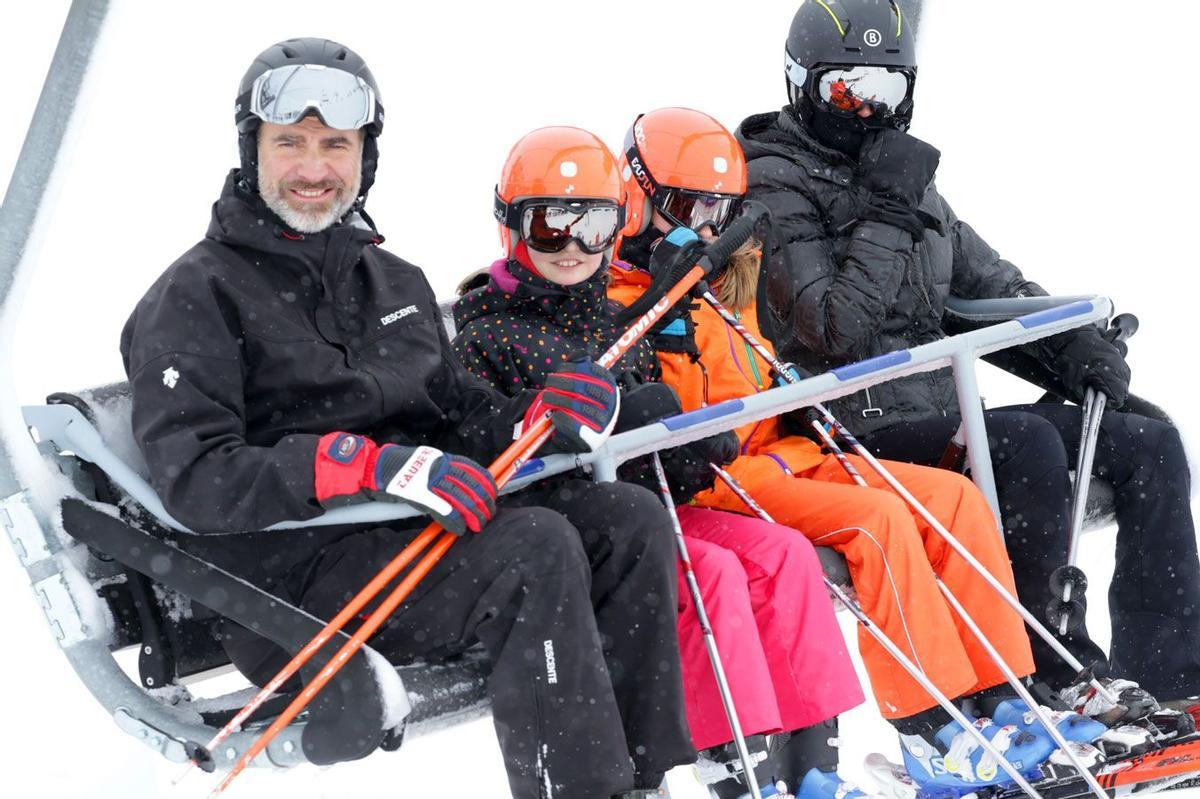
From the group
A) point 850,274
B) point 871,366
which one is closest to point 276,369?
point 871,366

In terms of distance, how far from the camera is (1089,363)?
504 cm

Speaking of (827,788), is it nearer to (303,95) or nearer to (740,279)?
(740,279)

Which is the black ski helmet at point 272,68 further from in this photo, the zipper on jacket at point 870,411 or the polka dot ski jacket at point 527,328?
the zipper on jacket at point 870,411

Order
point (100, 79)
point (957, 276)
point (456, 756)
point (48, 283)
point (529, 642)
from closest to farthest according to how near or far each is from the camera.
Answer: point (100, 79), point (529, 642), point (957, 276), point (456, 756), point (48, 283)

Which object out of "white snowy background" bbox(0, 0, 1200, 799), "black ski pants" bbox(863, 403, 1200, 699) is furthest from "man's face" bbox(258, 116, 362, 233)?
"white snowy background" bbox(0, 0, 1200, 799)

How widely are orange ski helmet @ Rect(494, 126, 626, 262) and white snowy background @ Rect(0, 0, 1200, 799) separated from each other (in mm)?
3008

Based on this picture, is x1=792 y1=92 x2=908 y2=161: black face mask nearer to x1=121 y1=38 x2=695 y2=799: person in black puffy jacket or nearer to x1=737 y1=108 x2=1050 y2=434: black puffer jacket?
x1=737 y1=108 x2=1050 y2=434: black puffer jacket

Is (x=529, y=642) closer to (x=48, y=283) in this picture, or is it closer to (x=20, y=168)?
(x=20, y=168)

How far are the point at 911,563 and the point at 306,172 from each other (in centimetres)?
176

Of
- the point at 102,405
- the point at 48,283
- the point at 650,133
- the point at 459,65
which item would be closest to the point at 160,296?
the point at 102,405

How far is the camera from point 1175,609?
4.77 m

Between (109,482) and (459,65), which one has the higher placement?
(459,65)

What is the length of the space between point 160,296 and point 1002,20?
31.5 feet

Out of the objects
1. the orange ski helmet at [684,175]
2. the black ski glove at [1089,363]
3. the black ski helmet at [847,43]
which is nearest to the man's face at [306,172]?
the orange ski helmet at [684,175]
